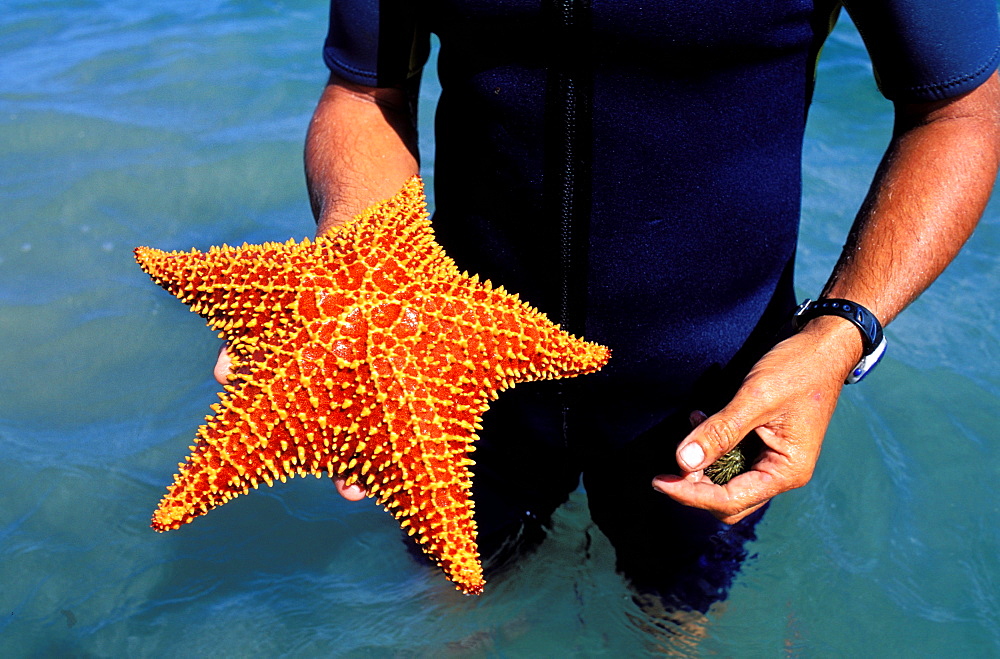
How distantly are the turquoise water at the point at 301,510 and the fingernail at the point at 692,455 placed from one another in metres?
1.94

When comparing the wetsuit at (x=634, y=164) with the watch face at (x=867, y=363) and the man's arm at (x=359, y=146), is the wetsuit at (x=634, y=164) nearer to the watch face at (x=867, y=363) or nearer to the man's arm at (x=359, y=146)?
Answer: the man's arm at (x=359, y=146)

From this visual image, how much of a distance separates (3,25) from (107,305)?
567 cm

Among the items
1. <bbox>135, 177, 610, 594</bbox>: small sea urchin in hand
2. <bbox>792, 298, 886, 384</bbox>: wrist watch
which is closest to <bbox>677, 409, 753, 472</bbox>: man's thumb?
<bbox>135, 177, 610, 594</bbox>: small sea urchin in hand

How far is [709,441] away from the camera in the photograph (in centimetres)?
219

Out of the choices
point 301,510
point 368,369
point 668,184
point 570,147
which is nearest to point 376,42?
point 570,147

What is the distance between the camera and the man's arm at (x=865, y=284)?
225cm

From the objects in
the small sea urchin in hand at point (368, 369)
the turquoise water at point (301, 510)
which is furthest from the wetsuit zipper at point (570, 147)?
the turquoise water at point (301, 510)

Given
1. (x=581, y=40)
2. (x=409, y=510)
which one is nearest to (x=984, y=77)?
(x=581, y=40)

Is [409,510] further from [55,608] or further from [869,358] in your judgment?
[55,608]

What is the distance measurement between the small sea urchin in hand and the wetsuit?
0.38 metres

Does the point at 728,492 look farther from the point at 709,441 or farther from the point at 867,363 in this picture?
the point at 867,363

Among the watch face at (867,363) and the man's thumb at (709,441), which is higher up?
the watch face at (867,363)

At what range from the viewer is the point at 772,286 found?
2.82 meters

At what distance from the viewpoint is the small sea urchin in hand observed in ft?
7.15
